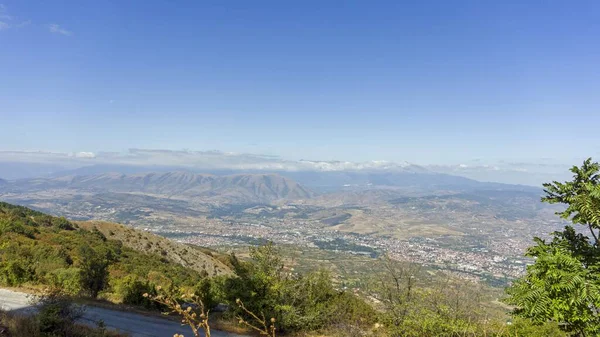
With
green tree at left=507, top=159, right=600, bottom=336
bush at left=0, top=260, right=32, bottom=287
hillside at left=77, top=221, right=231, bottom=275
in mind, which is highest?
green tree at left=507, top=159, right=600, bottom=336

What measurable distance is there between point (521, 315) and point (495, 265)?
14183 centimetres

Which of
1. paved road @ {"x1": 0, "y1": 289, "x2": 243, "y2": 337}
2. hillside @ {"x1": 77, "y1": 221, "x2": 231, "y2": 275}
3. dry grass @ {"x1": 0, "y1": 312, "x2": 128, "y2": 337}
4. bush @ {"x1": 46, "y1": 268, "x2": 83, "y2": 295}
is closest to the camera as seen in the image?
dry grass @ {"x1": 0, "y1": 312, "x2": 128, "y2": 337}

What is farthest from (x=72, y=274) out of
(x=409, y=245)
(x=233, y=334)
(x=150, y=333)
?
(x=409, y=245)

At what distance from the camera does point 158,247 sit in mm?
52750

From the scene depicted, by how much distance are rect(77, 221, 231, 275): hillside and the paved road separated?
33807 millimetres

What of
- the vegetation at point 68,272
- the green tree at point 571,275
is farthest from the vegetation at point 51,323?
the green tree at point 571,275

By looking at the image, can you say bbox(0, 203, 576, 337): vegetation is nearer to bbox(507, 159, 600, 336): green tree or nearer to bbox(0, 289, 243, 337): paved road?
bbox(507, 159, 600, 336): green tree

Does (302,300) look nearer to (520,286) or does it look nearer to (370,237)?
(520,286)

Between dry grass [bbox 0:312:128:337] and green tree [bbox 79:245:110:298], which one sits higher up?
dry grass [bbox 0:312:128:337]

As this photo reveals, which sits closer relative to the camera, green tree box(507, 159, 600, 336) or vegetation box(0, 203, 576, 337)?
green tree box(507, 159, 600, 336)

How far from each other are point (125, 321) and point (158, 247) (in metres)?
40.9

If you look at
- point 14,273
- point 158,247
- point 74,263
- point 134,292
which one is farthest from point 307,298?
point 158,247

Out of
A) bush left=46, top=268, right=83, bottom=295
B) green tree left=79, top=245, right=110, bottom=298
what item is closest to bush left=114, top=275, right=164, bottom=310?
green tree left=79, top=245, right=110, bottom=298

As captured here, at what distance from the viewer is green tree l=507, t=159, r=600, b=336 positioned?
7.08 metres
